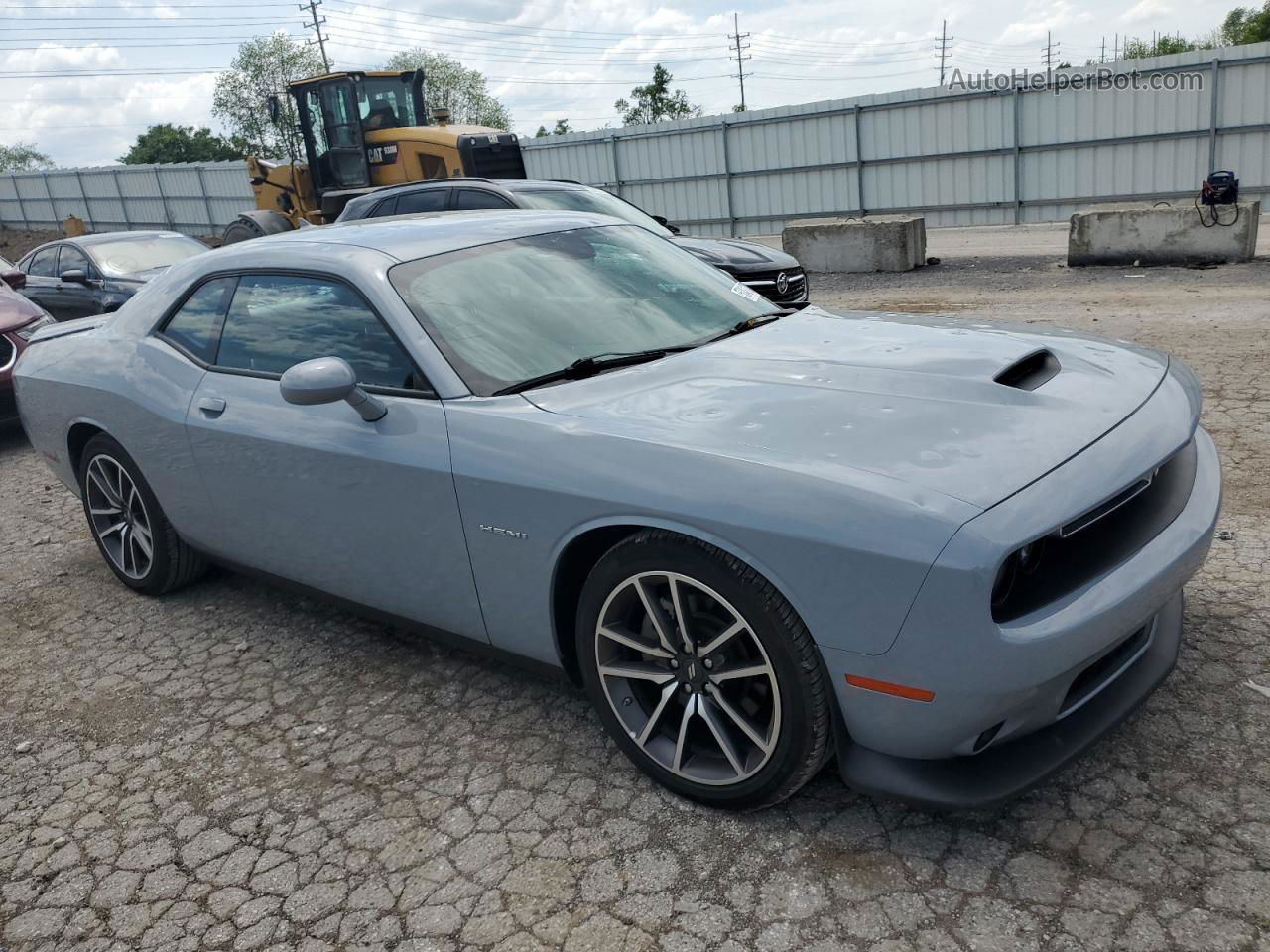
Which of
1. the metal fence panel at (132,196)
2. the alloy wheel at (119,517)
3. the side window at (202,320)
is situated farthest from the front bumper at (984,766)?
the metal fence panel at (132,196)

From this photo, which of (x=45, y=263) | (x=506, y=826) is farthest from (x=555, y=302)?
(x=45, y=263)

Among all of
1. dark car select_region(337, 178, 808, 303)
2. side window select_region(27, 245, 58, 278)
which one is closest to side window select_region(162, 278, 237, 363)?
dark car select_region(337, 178, 808, 303)

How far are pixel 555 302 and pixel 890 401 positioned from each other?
1.24 meters

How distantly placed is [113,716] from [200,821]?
91 cm

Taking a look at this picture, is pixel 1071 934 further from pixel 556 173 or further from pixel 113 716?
pixel 556 173

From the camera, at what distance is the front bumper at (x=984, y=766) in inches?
91.2

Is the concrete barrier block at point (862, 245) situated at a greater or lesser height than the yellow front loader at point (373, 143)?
lesser

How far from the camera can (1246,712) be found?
2910mm

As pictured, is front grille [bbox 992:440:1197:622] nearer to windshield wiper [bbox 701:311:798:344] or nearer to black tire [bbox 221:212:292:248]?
windshield wiper [bbox 701:311:798:344]

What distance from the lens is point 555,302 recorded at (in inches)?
135

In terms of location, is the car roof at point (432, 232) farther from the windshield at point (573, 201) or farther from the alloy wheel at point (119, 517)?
the windshield at point (573, 201)

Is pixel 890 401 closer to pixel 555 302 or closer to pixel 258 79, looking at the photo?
pixel 555 302

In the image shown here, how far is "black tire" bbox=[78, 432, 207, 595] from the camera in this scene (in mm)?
4391

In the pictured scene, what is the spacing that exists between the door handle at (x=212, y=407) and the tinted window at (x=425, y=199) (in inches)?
255
